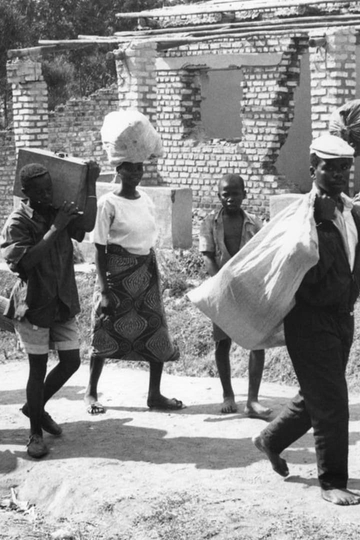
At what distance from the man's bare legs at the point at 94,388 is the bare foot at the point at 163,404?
308 millimetres

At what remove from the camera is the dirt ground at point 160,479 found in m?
4.91

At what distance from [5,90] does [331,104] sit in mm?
12935

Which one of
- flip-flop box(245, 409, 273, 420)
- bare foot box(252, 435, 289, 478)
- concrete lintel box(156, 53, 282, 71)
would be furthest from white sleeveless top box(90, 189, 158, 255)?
concrete lintel box(156, 53, 282, 71)

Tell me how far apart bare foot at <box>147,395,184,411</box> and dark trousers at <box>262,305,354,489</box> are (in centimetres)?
198

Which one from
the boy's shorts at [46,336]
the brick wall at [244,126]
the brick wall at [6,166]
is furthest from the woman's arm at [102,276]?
the brick wall at [6,166]

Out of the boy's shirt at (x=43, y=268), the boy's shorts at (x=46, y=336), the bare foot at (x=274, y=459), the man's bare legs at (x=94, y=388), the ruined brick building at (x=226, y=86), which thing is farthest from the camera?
the ruined brick building at (x=226, y=86)

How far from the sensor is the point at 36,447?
19.9 ft

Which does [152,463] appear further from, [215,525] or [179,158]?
[179,158]

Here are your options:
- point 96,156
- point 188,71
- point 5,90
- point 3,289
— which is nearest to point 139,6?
point 5,90

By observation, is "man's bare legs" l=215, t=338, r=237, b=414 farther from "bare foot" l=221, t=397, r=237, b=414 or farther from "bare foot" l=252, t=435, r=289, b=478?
"bare foot" l=252, t=435, r=289, b=478

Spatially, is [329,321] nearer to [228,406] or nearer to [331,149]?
[331,149]

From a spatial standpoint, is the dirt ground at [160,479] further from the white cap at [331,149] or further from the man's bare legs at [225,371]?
the white cap at [331,149]

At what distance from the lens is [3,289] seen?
1150 centimetres

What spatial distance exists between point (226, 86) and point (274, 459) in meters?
12.4
